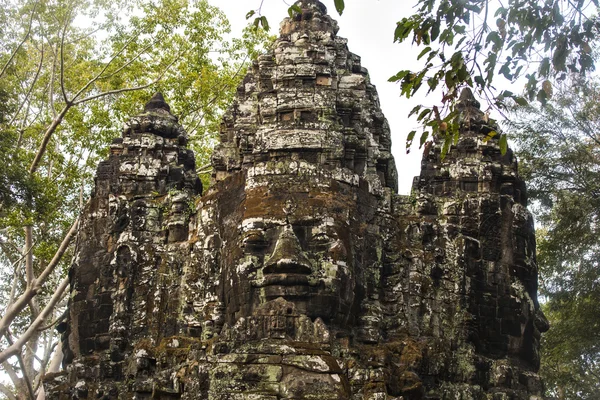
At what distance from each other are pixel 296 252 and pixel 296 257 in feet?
0.32

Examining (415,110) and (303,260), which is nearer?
(415,110)

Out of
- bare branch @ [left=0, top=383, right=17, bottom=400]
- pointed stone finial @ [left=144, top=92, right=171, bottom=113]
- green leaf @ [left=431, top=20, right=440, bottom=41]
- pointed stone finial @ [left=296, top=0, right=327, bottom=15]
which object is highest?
pointed stone finial @ [left=296, top=0, right=327, bottom=15]

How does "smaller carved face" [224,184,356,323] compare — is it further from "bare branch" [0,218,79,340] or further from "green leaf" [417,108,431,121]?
"bare branch" [0,218,79,340]

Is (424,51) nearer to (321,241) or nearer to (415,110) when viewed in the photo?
(415,110)

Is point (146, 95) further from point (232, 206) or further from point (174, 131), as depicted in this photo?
point (232, 206)

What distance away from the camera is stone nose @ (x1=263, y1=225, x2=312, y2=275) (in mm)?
12672

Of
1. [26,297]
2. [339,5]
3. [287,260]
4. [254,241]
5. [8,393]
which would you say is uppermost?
[339,5]

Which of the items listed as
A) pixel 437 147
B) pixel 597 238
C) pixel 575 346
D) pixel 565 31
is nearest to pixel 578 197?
pixel 597 238

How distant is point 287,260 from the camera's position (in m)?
12.7

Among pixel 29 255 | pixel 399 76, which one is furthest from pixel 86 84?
pixel 399 76

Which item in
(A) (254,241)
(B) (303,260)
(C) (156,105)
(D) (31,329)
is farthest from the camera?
(D) (31,329)

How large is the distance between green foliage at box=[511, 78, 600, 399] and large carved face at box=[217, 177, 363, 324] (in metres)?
9.08

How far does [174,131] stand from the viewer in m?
16.2

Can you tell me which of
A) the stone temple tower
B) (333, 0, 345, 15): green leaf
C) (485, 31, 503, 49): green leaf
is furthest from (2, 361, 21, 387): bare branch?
(485, 31, 503, 49): green leaf
